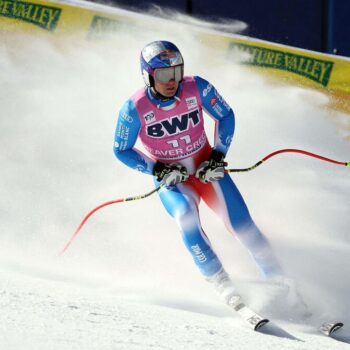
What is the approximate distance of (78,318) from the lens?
12.1ft

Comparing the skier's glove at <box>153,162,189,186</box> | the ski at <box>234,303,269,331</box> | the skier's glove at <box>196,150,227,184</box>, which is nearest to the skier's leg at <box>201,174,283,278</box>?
the skier's glove at <box>196,150,227,184</box>

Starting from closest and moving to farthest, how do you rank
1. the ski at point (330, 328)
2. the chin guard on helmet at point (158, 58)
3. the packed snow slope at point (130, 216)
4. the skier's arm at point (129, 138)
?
the packed snow slope at point (130, 216) < the ski at point (330, 328) < the chin guard on helmet at point (158, 58) < the skier's arm at point (129, 138)

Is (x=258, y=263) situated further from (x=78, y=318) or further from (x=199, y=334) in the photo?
(x=78, y=318)

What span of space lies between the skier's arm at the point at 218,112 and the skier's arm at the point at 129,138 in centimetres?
41

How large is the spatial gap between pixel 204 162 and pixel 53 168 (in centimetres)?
237

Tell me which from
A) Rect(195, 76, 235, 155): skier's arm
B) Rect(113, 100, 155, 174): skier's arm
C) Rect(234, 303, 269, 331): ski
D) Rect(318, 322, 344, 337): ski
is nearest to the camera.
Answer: Rect(234, 303, 269, 331): ski

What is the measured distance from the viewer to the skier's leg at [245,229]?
464 cm

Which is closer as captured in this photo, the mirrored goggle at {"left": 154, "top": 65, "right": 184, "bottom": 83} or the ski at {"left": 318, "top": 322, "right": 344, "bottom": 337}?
the ski at {"left": 318, "top": 322, "right": 344, "bottom": 337}

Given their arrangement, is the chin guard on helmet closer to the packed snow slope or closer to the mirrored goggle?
the mirrored goggle

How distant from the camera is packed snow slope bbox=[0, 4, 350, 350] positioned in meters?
3.85

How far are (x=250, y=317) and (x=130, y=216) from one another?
77.7 inches

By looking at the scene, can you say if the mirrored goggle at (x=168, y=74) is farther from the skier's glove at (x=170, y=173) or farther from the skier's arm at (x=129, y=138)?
the skier's glove at (x=170, y=173)

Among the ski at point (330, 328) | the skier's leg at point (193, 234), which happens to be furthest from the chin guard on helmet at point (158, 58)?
the ski at point (330, 328)

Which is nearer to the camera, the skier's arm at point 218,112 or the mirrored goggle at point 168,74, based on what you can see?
the mirrored goggle at point 168,74
